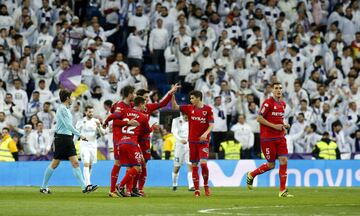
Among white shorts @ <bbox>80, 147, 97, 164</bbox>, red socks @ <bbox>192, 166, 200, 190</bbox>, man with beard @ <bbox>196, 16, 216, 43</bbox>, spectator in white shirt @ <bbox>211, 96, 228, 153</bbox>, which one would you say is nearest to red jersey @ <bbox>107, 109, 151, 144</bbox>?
red socks @ <bbox>192, 166, 200, 190</bbox>

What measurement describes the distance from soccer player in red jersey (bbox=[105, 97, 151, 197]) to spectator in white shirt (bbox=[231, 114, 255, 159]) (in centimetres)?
1152

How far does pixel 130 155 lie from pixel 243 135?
12.1 m

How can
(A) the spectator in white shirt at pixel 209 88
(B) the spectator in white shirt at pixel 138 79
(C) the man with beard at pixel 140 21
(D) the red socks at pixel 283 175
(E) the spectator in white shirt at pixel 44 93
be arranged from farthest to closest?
(C) the man with beard at pixel 140 21 < (A) the spectator in white shirt at pixel 209 88 < (B) the spectator in white shirt at pixel 138 79 < (E) the spectator in white shirt at pixel 44 93 < (D) the red socks at pixel 283 175

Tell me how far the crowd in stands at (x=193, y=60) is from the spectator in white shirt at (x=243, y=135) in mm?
33

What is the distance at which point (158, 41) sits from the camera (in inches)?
1432

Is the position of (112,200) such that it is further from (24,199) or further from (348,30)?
(348,30)

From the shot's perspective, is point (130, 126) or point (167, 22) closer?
point (130, 126)

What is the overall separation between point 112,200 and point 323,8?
22095 mm

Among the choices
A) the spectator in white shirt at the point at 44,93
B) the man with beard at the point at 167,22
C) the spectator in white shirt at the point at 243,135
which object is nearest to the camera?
the spectator in white shirt at the point at 44,93

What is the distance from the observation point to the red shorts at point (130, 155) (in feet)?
72.5

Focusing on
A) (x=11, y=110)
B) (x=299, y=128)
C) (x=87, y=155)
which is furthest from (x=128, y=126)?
(x=299, y=128)

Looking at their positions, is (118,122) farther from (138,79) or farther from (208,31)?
(208,31)

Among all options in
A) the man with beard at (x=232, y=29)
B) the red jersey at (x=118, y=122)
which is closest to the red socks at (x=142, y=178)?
the red jersey at (x=118, y=122)

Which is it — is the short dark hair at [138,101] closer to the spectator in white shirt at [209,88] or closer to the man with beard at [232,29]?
the spectator in white shirt at [209,88]
